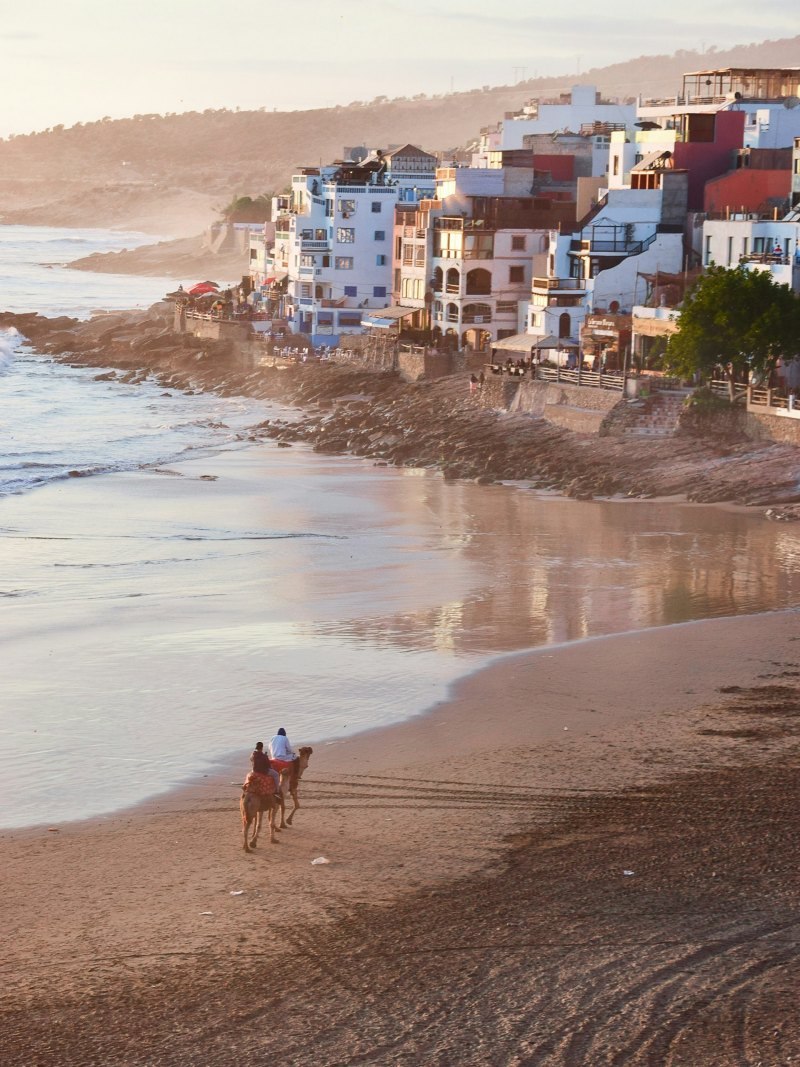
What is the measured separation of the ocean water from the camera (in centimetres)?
2241

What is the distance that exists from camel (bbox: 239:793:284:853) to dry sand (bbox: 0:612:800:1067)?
0.22m

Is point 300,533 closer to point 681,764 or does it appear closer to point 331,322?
point 681,764

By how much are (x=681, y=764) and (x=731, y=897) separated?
457cm

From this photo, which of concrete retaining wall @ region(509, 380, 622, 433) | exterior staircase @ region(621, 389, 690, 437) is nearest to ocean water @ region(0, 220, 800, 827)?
concrete retaining wall @ region(509, 380, 622, 433)

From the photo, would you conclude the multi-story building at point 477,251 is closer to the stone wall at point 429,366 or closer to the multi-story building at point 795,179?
the stone wall at point 429,366

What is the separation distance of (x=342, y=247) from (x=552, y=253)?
63.5ft

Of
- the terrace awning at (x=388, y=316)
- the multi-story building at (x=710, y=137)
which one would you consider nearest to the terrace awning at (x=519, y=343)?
the multi-story building at (x=710, y=137)

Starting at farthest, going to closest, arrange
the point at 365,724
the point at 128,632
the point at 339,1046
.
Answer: the point at 128,632, the point at 365,724, the point at 339,1046

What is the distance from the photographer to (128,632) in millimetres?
28266

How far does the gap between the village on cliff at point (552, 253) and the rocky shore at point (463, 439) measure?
3.63ft

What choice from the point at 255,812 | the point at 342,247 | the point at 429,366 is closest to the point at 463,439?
the point at 429,366

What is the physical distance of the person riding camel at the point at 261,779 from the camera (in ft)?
57.2

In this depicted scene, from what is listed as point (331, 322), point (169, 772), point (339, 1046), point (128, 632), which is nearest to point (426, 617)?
point (128, 632)

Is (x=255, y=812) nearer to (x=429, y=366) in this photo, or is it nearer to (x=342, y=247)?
(x=429, y=366)
